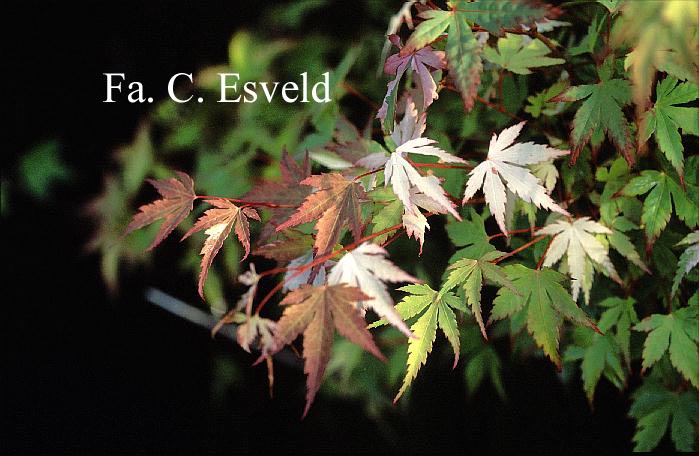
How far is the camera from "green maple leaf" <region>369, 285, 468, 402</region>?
0.86 meters

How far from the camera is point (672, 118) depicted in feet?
2.95

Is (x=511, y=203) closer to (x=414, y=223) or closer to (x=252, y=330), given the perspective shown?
(x=414, y=223)

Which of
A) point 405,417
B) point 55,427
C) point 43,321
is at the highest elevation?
point 43,321

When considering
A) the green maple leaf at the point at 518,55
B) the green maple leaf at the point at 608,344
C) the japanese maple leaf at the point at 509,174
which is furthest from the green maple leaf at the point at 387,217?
the green maple leaf at the point at 608,344

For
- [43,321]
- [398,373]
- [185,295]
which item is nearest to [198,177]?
[185,295]

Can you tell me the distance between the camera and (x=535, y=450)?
174 centimetres

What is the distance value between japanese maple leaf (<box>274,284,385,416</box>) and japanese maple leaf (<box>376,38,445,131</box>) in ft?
0.81

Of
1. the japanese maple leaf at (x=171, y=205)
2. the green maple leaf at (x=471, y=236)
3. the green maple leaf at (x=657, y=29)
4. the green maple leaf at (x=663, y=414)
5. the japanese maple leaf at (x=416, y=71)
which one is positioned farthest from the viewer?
the green maple leaf at (x=663, y=414)

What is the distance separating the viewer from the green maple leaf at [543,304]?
877mm

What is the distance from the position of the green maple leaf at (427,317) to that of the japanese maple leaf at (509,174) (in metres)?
0.15

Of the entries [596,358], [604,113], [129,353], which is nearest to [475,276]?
[604,113]

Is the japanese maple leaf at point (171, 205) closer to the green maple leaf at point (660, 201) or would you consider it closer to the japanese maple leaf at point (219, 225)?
the japanese maple leaf at point (219, 225)

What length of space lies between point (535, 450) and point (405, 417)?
0.38 m

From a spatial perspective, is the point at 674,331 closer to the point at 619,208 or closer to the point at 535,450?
the point at 619,208
